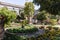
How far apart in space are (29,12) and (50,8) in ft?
61.3


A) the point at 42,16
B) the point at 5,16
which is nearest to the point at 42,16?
the point at 42,16

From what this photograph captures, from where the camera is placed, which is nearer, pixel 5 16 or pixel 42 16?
pixel 5 16

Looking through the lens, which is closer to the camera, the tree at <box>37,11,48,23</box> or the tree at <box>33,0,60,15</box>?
the tree at <box>33,0,60,15</box>

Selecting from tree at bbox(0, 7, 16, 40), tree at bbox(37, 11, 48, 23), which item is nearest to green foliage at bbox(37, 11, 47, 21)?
tree at bbox(37, 11, 48, 23)

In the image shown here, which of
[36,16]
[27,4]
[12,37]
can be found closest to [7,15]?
[12,37]

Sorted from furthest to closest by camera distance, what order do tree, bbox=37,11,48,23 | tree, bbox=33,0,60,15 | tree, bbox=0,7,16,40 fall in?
tree, bbox=37,11,48,23 → tree, bbox=33,0,60,15 → tree, bbox=0,7,16,40

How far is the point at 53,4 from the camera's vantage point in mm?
12742

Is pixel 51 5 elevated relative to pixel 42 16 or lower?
elevated

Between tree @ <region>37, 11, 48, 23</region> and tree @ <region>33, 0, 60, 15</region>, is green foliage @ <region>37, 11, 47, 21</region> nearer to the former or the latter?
tree @ <region>37, 11, 48, 23</region>

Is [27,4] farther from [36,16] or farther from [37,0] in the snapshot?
[37,0]

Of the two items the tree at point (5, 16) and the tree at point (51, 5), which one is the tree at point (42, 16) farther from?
the tree at point (5, 16)

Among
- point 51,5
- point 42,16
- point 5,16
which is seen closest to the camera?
point 5,16

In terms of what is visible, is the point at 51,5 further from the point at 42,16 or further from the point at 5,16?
the point at 42,16

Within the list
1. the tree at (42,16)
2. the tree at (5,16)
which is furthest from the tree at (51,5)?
the tree at (42,16)
